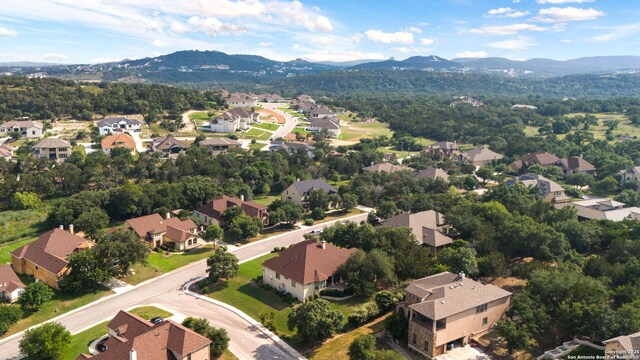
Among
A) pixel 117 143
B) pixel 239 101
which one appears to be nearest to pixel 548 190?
pixel 117 143

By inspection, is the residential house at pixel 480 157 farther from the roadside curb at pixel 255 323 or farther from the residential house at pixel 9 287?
the residential house at pixel 9 287

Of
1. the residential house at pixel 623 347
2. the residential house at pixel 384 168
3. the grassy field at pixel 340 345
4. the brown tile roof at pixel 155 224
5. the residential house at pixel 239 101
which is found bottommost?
the grassy field at pixel 340 345

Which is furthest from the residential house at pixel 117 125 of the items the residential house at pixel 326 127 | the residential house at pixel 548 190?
the residential house at pixel 548 190

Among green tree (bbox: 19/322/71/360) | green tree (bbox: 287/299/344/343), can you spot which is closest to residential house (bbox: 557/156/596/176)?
green tree (bbox: 287/299/344/343)

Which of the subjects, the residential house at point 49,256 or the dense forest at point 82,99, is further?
the dense forest at point 82,99

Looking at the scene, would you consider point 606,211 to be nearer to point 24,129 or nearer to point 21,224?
point 21,224
